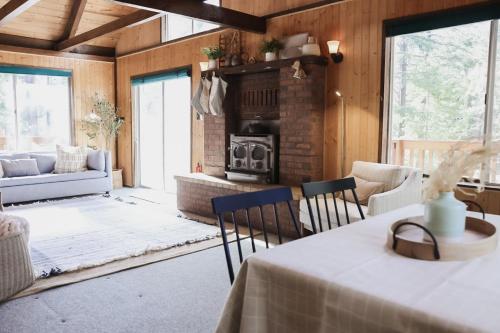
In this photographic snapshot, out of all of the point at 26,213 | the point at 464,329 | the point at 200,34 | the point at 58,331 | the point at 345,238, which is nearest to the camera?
the point at 464,329

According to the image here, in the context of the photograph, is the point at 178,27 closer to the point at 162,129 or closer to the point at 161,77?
the point at 161,77

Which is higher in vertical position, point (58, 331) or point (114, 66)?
point (114, 66)

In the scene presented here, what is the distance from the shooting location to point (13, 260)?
2.98 metres

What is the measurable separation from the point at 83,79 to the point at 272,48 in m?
4.67

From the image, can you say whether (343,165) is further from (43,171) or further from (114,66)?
(114,66)

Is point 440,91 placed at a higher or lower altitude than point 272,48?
lower

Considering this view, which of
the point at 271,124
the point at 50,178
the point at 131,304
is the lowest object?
the point at 131,304

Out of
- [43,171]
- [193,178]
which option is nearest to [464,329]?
[193,178]

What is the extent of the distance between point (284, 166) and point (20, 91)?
5313 mm

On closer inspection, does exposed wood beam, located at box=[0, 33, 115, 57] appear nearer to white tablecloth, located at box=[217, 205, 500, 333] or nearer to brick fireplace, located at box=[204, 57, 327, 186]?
brick fireplace, located at box=[204, 57, 327, 186]

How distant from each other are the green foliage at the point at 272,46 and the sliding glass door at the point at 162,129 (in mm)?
1978

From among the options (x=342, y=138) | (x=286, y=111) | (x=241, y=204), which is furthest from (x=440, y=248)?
(x=286, y=111)

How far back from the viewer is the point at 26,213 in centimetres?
572

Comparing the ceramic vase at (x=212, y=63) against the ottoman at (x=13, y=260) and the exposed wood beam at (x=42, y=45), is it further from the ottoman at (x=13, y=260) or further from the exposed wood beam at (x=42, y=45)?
the exposed wood beam at (x=42, y=45)
